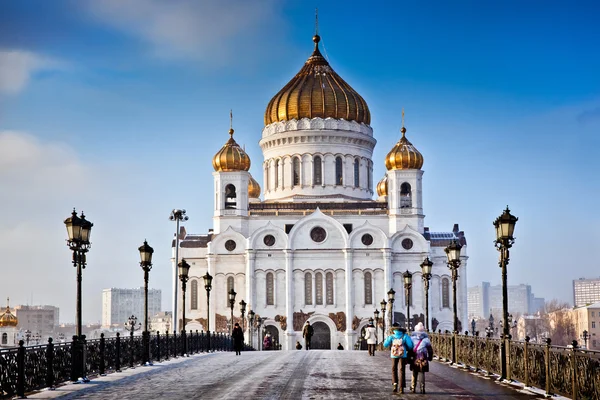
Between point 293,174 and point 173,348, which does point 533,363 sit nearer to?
point 173,348

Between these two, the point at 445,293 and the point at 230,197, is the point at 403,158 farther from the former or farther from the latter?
the point at 230,197

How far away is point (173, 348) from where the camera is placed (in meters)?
33.8

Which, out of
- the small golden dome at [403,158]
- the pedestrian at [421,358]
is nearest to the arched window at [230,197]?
Answer: the small golden dome at [403,158]

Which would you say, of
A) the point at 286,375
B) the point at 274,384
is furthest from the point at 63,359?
the point at 286,375

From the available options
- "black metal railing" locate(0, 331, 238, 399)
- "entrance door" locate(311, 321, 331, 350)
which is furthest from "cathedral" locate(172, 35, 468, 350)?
"black metal railing" locate(0, 331, 238, 399)

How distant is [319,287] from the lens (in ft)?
246

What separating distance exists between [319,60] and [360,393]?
69256 mm

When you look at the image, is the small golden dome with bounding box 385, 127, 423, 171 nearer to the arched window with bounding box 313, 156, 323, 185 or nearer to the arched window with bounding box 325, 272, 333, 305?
the arched window with bounding box 313, 156, 323, 185

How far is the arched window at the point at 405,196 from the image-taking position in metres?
76.6

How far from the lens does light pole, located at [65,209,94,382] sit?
21922 mm

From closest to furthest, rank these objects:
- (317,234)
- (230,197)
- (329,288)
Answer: (329,288) < (317,234) < (230,197)

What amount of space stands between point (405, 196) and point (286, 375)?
54576 mm

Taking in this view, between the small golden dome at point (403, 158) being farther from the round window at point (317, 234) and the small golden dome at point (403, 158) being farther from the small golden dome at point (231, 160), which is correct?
the small golden dome at point (231, 160)

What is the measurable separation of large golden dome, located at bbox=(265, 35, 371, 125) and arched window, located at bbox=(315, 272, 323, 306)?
13.5 m
